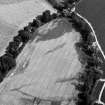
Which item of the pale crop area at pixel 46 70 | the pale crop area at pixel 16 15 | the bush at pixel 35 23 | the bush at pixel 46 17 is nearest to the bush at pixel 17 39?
the pale crop area at pixel 16 15

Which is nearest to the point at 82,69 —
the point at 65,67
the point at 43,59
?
the point at 65,67

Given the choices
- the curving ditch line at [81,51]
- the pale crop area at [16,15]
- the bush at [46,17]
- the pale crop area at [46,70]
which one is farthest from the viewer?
the bush at [46,17]

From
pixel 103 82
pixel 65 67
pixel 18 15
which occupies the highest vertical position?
pixel 18 15

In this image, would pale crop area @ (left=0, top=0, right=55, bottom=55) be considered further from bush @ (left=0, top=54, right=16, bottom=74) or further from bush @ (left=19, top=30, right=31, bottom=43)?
bush @ (left=0, top=54, right=16, bottom=74)

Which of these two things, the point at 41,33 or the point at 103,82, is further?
the point at 41,33

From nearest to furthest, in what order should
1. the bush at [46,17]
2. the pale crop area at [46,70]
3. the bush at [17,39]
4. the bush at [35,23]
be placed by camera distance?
the pale crop area at [46,70] < the bush at [17,39] < the bush at [35,23] < the bush at [46,17]

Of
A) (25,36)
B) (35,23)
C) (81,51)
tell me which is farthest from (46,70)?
(35,23)

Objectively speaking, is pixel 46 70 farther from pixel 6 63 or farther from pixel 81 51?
pixel 81 51

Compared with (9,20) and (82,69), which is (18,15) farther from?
(82,69)

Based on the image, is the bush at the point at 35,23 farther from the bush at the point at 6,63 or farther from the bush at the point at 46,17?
the bush at the point at 6,63
